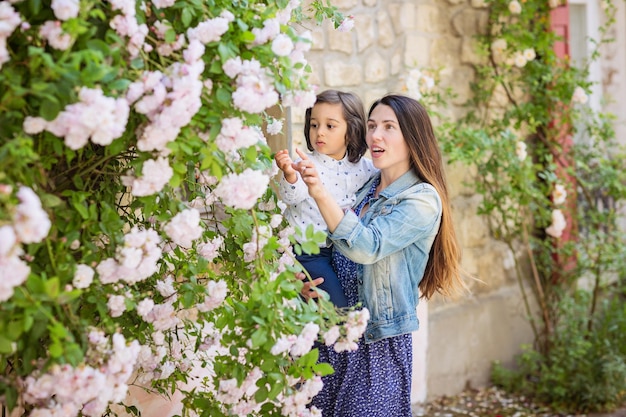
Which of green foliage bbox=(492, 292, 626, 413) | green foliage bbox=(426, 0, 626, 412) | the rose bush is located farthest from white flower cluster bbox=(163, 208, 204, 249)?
green foliage bbox=(492, 292, 626, 413)

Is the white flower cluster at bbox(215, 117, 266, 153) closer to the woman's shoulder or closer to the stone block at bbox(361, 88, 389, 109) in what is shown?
the woman's shoulder

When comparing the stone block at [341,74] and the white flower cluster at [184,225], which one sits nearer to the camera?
the white flower cluster at [184,225]

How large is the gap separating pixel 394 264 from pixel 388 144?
40 cm

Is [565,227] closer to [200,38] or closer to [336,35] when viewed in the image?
[336,35]

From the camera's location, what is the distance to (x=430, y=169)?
2.74 meters

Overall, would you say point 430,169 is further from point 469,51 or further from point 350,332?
point 469,51

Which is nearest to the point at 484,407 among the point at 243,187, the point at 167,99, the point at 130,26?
the point at 243,187

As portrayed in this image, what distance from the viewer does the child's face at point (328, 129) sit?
9.79 feet

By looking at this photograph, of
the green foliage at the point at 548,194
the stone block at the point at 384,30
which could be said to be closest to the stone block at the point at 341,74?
the stone block at the point at 384,30

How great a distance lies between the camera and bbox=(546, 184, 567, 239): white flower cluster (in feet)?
15.7

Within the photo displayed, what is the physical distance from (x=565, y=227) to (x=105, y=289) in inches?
150

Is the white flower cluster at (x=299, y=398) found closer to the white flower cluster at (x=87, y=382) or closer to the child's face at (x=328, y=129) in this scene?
the white flower cluster at (x=87, y=382)

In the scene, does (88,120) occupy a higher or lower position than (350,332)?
higher

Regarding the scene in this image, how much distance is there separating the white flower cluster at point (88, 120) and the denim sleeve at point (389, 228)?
0.94m
